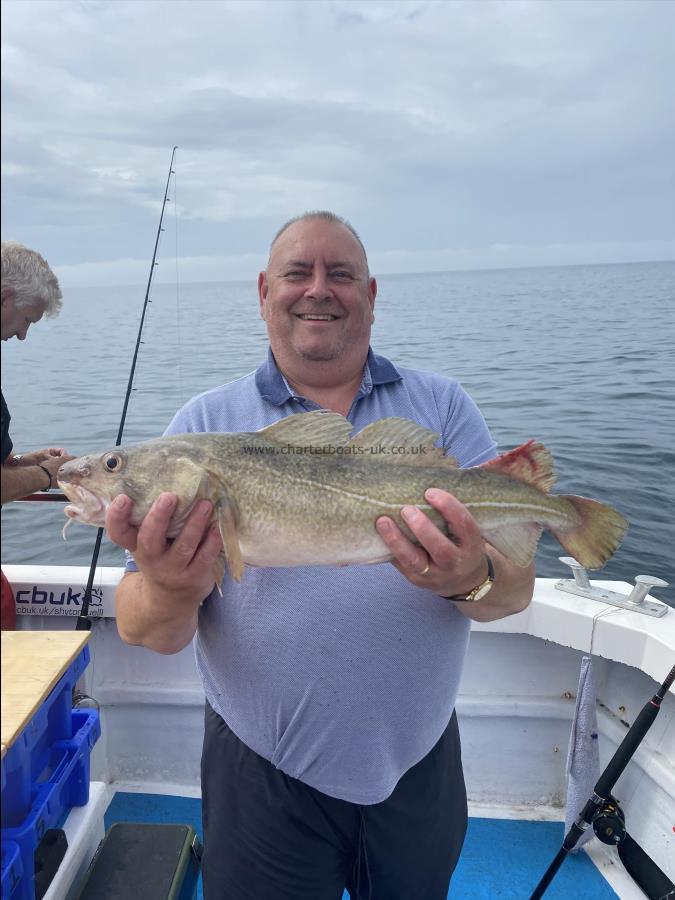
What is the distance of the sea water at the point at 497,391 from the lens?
9.23 metres

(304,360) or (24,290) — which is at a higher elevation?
(24,290)

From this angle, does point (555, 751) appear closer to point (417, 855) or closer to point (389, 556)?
point (417, 855)

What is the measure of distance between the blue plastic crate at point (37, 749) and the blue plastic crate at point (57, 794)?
1.0 inches

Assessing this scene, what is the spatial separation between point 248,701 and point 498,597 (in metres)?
1.16

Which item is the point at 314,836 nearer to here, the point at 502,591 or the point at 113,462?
the point at 502,591

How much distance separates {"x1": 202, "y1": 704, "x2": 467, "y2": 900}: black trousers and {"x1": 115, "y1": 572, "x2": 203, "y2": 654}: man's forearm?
51 cm

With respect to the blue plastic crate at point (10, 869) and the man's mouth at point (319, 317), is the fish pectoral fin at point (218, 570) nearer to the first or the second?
the man's mouth at point (319, 317)

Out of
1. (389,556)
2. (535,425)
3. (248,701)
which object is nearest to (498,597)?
(389,556)

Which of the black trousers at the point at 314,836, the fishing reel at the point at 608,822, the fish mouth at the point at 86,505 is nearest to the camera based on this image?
the fish mouth at the point at 86,505

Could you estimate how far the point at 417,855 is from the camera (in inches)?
108

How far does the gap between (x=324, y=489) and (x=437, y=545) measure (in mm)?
496

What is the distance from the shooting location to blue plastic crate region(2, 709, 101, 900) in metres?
2.69

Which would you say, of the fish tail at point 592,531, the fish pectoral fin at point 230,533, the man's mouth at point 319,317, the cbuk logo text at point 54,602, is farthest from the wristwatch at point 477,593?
the cbuk logo text at point 54,602

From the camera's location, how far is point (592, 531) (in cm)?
264
